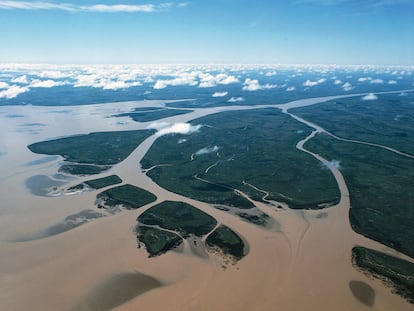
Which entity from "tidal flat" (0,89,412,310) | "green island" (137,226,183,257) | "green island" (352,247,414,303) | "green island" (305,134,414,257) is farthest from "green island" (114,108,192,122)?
"green island" (352,247,414,303)

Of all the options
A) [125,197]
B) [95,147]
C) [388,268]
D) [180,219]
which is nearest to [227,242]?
[180,219]

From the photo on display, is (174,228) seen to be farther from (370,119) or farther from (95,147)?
(370,119)

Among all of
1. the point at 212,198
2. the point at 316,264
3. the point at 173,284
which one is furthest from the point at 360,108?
the point at 173,284

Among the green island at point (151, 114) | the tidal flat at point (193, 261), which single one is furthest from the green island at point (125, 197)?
the green island at point (151, 114)

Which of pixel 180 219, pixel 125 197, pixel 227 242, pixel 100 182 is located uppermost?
pixel 227 242

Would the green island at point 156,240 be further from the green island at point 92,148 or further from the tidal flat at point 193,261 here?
the green island at point 92,148

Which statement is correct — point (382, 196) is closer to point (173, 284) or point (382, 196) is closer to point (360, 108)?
point (173, 284)
